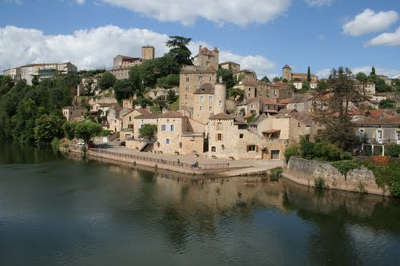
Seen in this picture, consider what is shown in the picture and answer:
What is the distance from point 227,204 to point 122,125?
1449 inches

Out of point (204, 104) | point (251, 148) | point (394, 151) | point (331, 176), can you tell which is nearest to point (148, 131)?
point (204, 104)

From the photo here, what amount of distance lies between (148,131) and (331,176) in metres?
26.3

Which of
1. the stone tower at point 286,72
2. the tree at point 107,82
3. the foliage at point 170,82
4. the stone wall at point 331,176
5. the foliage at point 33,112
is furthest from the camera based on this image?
the stone tower at point 286,72

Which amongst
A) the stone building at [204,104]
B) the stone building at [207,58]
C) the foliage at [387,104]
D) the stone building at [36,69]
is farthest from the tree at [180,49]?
the stone building at [36,69]

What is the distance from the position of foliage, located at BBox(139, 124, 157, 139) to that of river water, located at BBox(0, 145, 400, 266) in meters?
15.6

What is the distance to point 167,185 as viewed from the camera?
2967cm

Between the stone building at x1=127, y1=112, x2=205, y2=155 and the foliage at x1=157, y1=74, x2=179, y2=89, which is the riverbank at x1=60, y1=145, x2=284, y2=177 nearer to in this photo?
the stone building at x1=127, y1=112, x2=205, y2=155

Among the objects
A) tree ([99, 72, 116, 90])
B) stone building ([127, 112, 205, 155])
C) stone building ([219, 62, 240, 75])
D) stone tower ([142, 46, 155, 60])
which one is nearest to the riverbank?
stone building ([127, 112, 205, 155])

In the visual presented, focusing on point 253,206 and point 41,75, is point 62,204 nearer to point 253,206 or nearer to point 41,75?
point 253,206

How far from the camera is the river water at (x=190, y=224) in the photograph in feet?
52.4

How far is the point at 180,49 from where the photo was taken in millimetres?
67375

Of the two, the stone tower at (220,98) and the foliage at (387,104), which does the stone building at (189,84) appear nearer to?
the stone tower at (220,98)

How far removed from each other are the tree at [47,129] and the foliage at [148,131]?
2079cm

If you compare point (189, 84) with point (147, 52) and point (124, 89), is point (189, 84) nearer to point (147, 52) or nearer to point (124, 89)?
point (124, 89)
